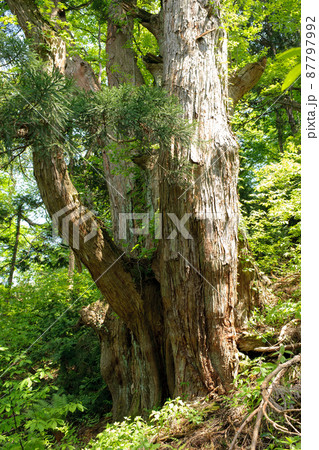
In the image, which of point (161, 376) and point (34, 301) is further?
point (34, 301)

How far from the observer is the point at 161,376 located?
4.61 m

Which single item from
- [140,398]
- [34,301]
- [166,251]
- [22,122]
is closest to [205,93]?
[166,251]

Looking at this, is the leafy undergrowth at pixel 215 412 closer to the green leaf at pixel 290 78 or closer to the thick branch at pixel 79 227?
the thick branch at pixel 79 227

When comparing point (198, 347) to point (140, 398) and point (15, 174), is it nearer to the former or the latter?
point (140, 398)

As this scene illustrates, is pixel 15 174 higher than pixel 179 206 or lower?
higher

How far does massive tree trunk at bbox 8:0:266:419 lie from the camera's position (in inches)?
149

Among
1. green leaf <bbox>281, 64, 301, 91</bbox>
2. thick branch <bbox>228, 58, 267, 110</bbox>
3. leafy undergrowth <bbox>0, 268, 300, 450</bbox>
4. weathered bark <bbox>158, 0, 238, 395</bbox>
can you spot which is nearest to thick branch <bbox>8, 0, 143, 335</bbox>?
weathered bark <bbox>158, 0, 238, 395</bbox>

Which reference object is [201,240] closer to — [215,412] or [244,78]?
[215,412]

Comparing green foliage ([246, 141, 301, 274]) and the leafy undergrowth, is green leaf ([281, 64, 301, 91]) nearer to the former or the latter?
the leafy undergrowth

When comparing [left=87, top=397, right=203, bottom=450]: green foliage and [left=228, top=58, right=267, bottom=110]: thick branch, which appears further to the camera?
[left=228, top=58, right=267, bottom=110]: thick branch

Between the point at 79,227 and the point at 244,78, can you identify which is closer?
the point at 79,227

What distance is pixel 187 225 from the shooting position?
151 inches

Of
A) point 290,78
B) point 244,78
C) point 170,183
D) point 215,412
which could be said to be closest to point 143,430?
point 215,412
